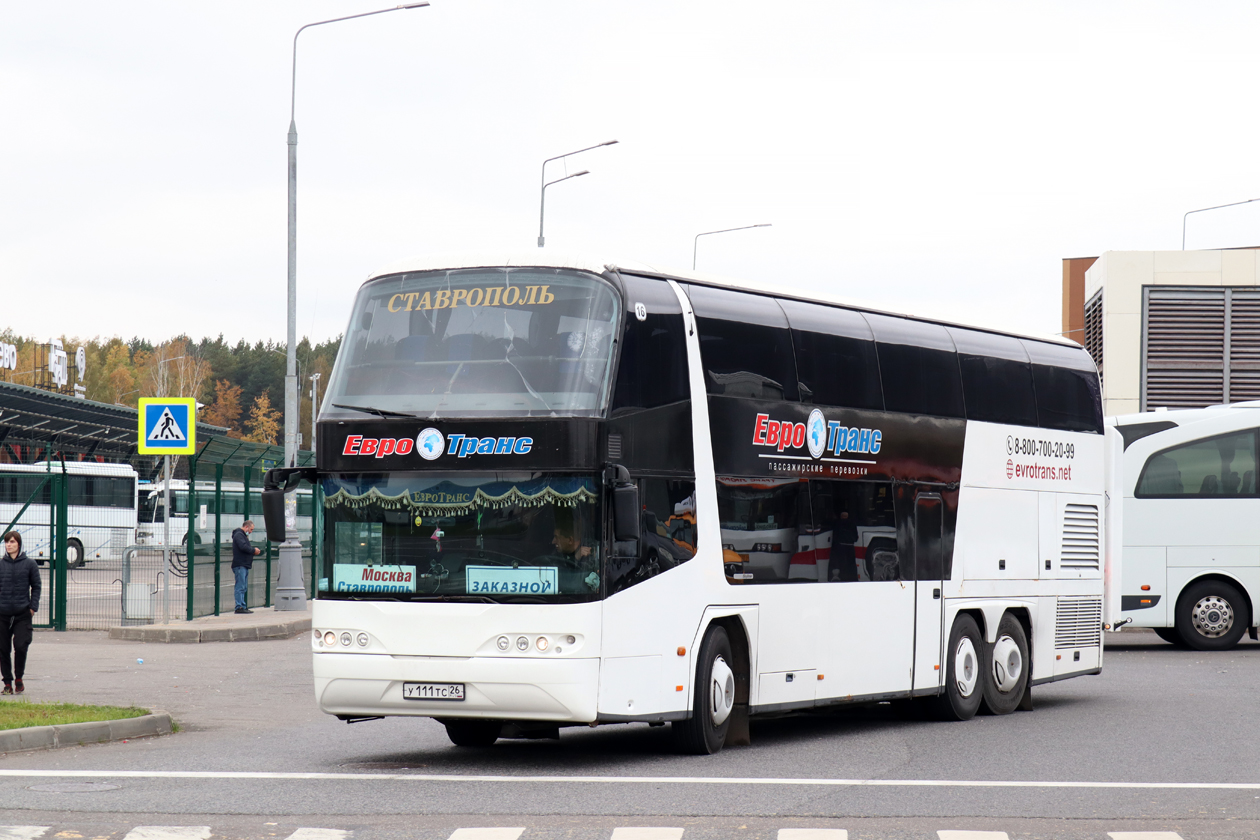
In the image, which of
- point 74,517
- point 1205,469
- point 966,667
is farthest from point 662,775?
point 74,517

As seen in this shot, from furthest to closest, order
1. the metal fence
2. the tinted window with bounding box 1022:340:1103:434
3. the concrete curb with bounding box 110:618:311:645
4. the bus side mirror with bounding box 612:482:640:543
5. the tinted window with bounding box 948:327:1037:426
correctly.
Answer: the metal fence → the concrete curb with bounding box 110:618:311:645 → the tinted window with bounding box 1022:340:1103:434 → the tinted window with bounding box 948:327:1037:426 → the bus side mirror with bounding box 612:482:640:543

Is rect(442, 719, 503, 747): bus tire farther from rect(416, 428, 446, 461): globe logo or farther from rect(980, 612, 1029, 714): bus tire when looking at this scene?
rect(980, 612, 1029, 714): bus tire

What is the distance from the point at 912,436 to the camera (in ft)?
48.5

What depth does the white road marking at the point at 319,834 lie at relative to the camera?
8.53 meters

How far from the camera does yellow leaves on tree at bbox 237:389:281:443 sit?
126 metres

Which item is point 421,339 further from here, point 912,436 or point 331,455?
point 912,436

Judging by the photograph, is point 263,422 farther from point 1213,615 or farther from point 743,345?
point 743,345

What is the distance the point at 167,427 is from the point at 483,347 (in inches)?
485

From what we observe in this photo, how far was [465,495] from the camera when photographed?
1158 centimetres

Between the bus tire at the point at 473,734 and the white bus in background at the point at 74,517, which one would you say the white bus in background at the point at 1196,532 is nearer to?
the bus tire at the point at 473,734

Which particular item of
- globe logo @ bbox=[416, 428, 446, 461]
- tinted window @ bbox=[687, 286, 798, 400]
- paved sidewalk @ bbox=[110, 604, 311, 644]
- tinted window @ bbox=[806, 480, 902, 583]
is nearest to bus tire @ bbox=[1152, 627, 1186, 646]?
tinted window @ bbox=[806, 480, 902, 583]

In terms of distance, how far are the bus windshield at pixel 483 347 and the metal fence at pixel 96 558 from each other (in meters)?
13.2

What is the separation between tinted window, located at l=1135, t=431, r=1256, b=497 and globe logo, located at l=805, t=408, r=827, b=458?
12815 millimetres

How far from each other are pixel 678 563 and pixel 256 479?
20.3 metres
